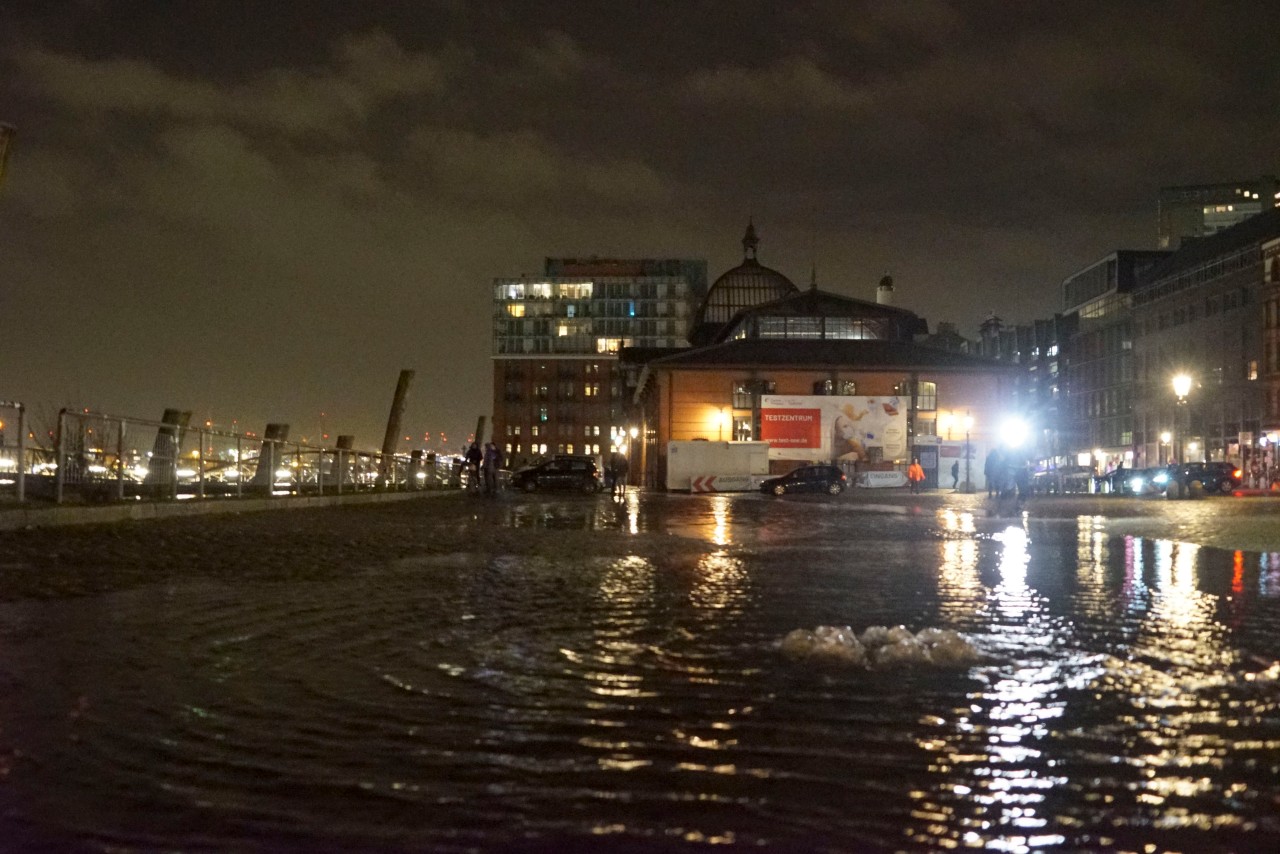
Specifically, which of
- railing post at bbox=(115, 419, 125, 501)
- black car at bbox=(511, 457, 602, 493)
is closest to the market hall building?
black car at bbox=(511, 457, 602, 493)

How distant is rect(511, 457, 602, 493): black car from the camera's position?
5678 cm

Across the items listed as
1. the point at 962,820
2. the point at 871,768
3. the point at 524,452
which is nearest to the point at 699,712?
the point at 871,768

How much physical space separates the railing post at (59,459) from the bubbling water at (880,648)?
45.0 feet

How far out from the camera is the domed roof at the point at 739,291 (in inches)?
3952

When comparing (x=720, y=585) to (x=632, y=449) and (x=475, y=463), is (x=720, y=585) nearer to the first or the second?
(x=475, y=463)

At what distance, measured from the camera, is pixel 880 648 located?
7.48 metres

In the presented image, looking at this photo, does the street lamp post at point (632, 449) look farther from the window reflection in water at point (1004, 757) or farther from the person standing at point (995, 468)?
the window reflection in water at point (1004, 757)

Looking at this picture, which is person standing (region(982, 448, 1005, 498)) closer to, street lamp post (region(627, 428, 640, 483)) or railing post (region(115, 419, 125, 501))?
railing post (region(115, 419, 125, 501))

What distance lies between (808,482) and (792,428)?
1002 centimetres

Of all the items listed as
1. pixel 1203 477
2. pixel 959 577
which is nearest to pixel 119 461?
pixel 959 577

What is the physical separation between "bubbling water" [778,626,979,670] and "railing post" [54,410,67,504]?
1372 centimetres

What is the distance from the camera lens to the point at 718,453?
60.5 meters

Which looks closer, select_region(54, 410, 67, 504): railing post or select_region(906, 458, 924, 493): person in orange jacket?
select_region(54, 410, 67, 504): railing post

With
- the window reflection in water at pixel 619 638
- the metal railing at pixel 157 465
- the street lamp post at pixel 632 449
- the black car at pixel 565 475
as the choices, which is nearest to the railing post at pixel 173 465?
the metal railing at pixel 157 465
